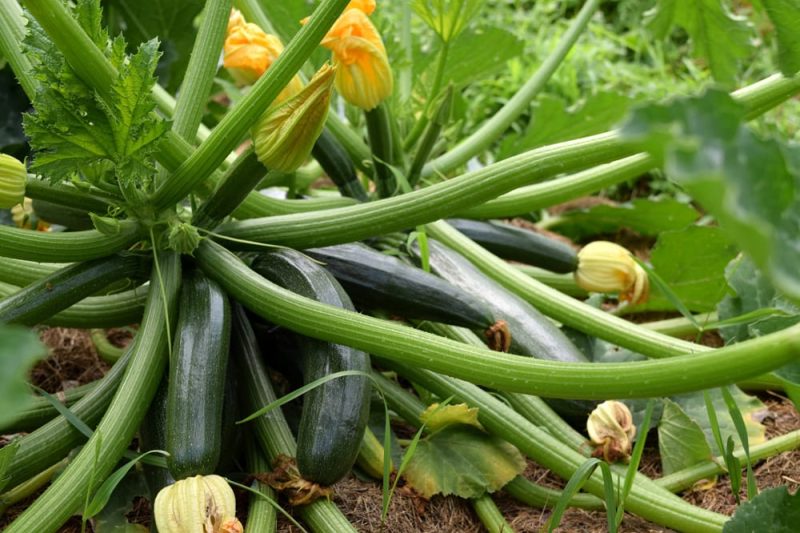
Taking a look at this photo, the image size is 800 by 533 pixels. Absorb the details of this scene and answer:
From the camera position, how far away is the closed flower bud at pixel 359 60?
199 cm

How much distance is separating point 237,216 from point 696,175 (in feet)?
4.44

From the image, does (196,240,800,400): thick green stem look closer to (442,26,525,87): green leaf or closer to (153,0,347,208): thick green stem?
(153,0,347,208): thick green stem

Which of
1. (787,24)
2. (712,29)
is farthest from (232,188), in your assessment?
(712,29)

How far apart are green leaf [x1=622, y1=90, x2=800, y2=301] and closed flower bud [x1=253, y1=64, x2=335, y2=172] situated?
0.78 meters

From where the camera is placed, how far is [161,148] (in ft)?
5.44

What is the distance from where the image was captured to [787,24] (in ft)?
5.05

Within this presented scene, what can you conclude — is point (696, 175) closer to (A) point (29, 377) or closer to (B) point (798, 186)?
(B) point (798, 186)

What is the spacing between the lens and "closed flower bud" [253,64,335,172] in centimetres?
157

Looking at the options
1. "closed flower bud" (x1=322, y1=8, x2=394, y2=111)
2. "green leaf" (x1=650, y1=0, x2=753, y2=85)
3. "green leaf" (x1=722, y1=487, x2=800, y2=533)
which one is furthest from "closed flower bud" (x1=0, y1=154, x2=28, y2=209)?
"green leaf" (x1=650, y1=0, x2=753, y2=85)

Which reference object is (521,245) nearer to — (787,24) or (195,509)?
(787,24)

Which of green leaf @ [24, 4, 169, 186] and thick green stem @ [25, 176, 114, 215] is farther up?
green leaf @ [24, 4, 169, 186]

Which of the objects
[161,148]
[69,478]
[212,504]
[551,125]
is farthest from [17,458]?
[551,125]

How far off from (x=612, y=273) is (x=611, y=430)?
59 centimetres

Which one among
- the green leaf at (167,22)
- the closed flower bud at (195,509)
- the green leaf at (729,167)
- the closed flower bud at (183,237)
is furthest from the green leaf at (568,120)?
the green leaf at (729,167)
